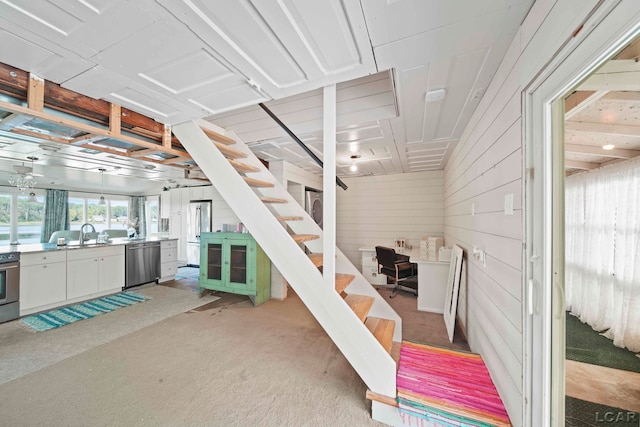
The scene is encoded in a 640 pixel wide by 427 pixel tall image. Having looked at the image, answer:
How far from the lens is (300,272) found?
192 centimetres

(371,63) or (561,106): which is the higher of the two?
(371,63)

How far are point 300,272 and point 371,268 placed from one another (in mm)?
3330

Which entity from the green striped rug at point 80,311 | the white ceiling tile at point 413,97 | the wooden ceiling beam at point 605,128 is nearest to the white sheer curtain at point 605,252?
the wooden ceiling beam at point 605,128

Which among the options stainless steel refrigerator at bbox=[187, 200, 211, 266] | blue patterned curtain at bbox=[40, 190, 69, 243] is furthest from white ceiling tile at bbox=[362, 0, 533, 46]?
blue patterned curtain at bbox=[40, 190, 69, 243]

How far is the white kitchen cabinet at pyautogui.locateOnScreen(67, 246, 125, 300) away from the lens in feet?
12.3

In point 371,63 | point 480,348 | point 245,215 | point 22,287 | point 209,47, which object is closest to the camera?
point 209,47

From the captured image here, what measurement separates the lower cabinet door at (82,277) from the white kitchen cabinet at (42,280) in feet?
0.23

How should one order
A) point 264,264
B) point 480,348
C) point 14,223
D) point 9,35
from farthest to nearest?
point 14,223 → point 264,264 → point 480,348 → point 9,35

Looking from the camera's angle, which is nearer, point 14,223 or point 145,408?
point 145,408

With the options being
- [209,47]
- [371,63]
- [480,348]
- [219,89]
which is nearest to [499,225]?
[480,348]

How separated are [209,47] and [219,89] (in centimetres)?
47

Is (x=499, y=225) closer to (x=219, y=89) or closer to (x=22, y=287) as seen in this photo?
(x=219, y=89)

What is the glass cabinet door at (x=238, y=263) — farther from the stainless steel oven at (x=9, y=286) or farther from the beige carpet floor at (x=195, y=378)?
the stainless steel oven at (x=9, y=286)

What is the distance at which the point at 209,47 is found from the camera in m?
1.40
